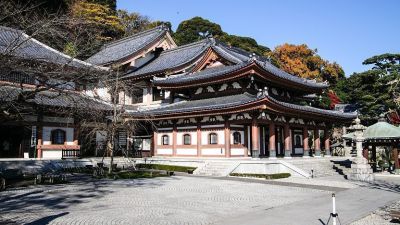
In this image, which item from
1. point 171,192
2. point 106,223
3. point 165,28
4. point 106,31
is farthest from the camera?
point 106,31

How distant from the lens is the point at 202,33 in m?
88.7

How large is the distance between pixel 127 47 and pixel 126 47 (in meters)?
0.44

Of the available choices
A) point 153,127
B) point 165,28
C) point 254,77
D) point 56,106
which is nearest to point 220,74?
point 254,77

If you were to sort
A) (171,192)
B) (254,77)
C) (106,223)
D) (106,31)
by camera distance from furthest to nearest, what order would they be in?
(106,31) < (254,77) < (171,192) < (106,223)

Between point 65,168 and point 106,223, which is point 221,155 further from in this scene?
point 106,223

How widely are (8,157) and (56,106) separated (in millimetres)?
5654

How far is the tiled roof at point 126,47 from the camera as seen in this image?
42141 mm

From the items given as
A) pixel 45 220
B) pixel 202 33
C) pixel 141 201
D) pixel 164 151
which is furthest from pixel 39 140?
pixel 202 33

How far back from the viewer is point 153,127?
34469mm

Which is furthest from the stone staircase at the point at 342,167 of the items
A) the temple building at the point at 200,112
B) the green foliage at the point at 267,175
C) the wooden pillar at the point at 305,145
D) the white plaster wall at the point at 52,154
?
the white plaster wall at the point at 52,154

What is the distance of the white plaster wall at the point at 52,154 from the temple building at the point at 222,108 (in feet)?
22.0

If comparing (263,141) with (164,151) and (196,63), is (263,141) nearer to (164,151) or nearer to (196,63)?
(164,151)

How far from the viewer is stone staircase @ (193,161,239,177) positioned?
26442mm

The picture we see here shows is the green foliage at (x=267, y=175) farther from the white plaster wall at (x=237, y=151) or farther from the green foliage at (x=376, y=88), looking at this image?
the green foliage at (x=376, y=88)
